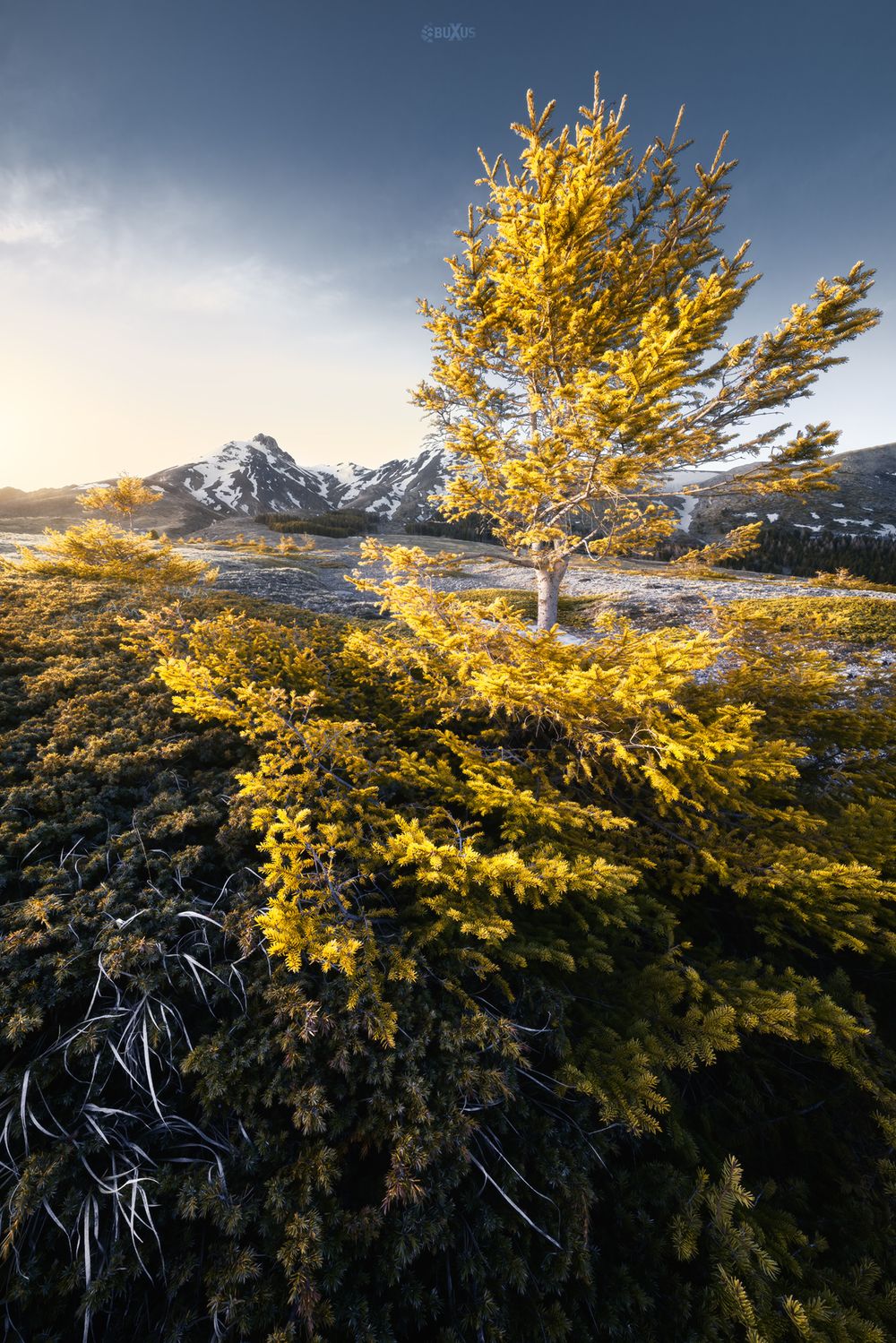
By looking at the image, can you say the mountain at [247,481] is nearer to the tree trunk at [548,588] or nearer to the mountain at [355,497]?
the mountain at [355,497]

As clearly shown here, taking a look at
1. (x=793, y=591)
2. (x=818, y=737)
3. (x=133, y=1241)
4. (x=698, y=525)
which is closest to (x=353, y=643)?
(x=133, y=1241)

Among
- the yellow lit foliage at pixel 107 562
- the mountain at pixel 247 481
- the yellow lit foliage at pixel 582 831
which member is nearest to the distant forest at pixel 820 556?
the yellow lit foliage at pixel 582 831

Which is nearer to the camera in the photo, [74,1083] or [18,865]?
[74,1083]

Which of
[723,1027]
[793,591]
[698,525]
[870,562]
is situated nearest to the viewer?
[723,1027]

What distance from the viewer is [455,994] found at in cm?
286

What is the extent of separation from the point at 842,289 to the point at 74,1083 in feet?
38.5

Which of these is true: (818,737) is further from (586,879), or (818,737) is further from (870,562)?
(870,562)

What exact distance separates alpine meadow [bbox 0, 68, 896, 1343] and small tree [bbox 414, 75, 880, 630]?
213mm

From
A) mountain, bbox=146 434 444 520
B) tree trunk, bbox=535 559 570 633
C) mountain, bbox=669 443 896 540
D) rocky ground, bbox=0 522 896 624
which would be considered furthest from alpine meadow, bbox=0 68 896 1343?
mountain, bbox=146 434 444 520

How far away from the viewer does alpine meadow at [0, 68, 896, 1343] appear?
208cm

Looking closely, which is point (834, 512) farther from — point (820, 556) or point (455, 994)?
point (455, 994)

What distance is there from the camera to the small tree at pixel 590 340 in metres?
5.87

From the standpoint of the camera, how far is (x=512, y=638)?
16.0 feet

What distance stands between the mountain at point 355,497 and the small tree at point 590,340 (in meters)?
1.60
